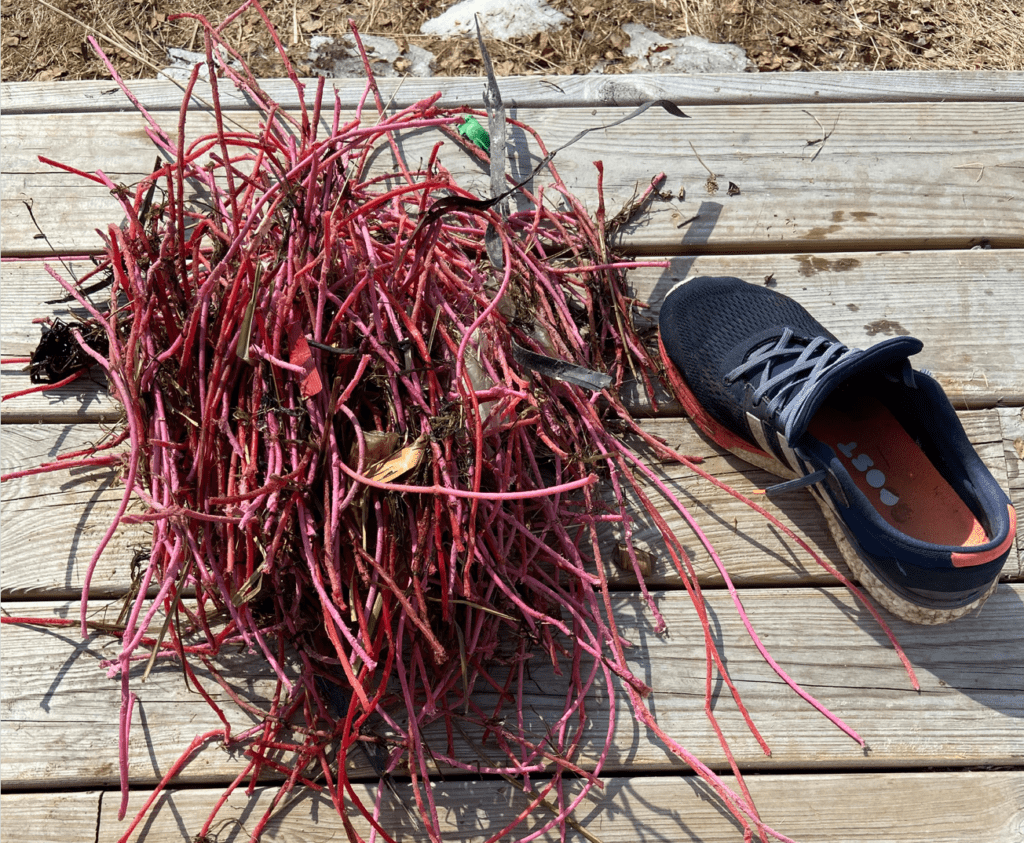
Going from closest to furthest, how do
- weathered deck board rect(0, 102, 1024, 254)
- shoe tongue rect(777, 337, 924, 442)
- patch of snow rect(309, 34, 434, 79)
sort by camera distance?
shoe tongue rect(777, 337, 924, 442)
weathered deck board rect(0, 102, 1024, 254)
patch of snow rect(309, 34, 434, 79)

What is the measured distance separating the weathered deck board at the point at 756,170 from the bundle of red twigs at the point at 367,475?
7.5 inches

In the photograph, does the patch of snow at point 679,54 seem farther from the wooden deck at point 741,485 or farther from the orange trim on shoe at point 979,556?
the orange trim on shoe at point 979,556

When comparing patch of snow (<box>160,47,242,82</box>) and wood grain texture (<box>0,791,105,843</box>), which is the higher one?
patch of snow (<box>160,47,242,82</box>)

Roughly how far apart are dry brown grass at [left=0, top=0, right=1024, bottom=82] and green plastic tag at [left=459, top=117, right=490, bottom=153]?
43 centimetres

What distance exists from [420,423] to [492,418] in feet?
0.27

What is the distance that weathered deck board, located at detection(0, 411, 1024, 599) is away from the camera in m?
1.01

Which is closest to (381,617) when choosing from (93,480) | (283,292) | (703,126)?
(283,292)

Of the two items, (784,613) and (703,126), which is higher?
(703,126)

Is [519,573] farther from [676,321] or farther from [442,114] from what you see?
[442,114]

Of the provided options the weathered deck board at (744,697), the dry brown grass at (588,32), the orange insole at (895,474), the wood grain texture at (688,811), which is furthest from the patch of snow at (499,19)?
the wood grain texture at (688,811)

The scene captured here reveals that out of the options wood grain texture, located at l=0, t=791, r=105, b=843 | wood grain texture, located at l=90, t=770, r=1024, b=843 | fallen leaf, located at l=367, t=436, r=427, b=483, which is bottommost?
wood grain texture, located at l=90, t=770, r=1024, b=843

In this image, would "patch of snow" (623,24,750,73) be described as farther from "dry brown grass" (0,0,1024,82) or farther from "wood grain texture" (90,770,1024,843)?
"wood grain texture" (90,770,1024,843)

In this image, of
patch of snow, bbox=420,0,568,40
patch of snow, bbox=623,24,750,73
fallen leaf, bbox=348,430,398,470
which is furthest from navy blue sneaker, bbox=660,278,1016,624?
patch of snow, bbox=420,0,568,40

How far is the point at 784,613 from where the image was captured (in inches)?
40.9
